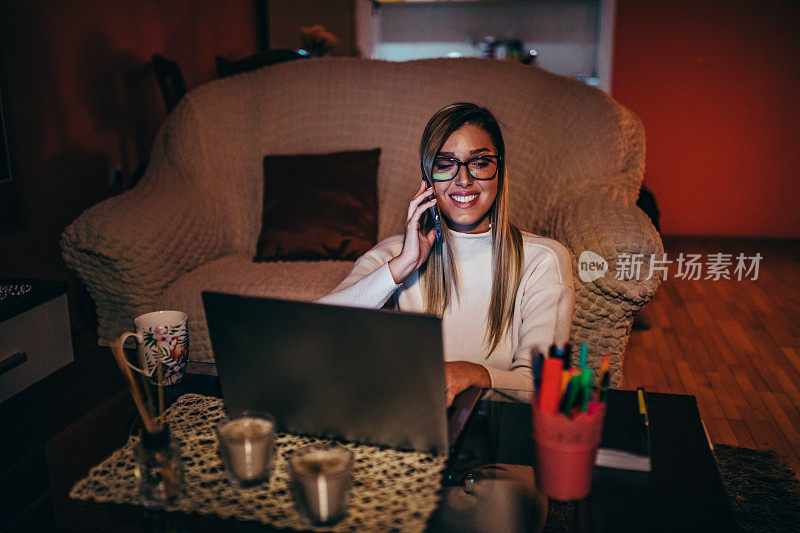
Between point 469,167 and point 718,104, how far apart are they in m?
3.74

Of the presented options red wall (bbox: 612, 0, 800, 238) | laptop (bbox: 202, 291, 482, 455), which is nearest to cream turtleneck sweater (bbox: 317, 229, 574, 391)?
laptop (bbox: 202, 291, 482, 455)

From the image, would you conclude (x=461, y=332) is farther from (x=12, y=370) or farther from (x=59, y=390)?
(x=12, y=370)

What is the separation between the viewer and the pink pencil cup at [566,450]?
0.75 meters

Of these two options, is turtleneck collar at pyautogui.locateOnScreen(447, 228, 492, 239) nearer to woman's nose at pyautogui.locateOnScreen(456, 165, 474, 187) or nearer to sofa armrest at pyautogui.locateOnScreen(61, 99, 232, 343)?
woman's nose at pyautogui.locateOnScreen(456, 165, 474, 187)

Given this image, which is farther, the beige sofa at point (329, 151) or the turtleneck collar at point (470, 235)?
the beige sofa at point (329, 151)

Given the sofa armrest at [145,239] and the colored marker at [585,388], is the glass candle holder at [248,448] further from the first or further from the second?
the sofa armrest at [145,239]

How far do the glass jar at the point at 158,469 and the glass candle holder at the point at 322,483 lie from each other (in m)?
0.15

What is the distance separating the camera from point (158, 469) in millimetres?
777

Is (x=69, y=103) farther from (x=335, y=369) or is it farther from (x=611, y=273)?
(x=335, y=369)

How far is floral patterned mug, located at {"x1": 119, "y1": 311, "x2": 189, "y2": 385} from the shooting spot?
112 centimetres

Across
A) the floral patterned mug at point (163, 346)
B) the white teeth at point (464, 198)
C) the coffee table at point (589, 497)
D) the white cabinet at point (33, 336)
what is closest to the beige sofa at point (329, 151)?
the white cabinet at point (33, 336)

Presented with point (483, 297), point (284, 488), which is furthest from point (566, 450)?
point (483, 297)

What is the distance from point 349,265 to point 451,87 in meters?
0.74

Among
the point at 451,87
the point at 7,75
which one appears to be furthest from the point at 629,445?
the point at 7,75
